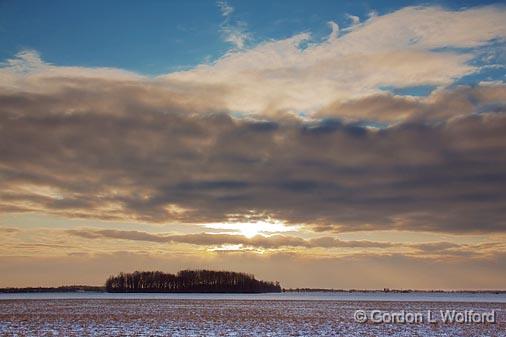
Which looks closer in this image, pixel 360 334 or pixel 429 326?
pixel 360 334

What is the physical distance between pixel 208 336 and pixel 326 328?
435 inches

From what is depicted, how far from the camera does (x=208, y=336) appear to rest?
117 ft

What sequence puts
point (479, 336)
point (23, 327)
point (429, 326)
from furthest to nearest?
point (429, 326)
point (23, 327)
point (479, 336)

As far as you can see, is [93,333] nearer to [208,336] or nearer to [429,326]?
[208,336]

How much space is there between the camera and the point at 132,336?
3503cm

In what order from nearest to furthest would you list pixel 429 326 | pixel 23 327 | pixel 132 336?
pixel 132 336 < pixel 23 327 < pixel 429 326

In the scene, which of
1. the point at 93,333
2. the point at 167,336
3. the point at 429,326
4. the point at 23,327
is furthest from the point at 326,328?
the point at 23,327

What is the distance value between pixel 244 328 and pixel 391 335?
1051cm

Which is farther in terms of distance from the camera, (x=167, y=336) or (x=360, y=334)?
(x=360, y=334)

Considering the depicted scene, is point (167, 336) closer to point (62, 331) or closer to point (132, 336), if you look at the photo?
point (132, 336)

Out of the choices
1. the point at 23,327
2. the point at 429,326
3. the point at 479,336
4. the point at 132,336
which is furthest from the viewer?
the point at 429,326

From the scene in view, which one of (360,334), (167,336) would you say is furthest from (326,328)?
(167,336)

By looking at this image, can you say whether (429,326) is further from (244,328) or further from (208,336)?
(208,336)

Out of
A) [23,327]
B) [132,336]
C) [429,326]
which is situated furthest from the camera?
[429,326]
